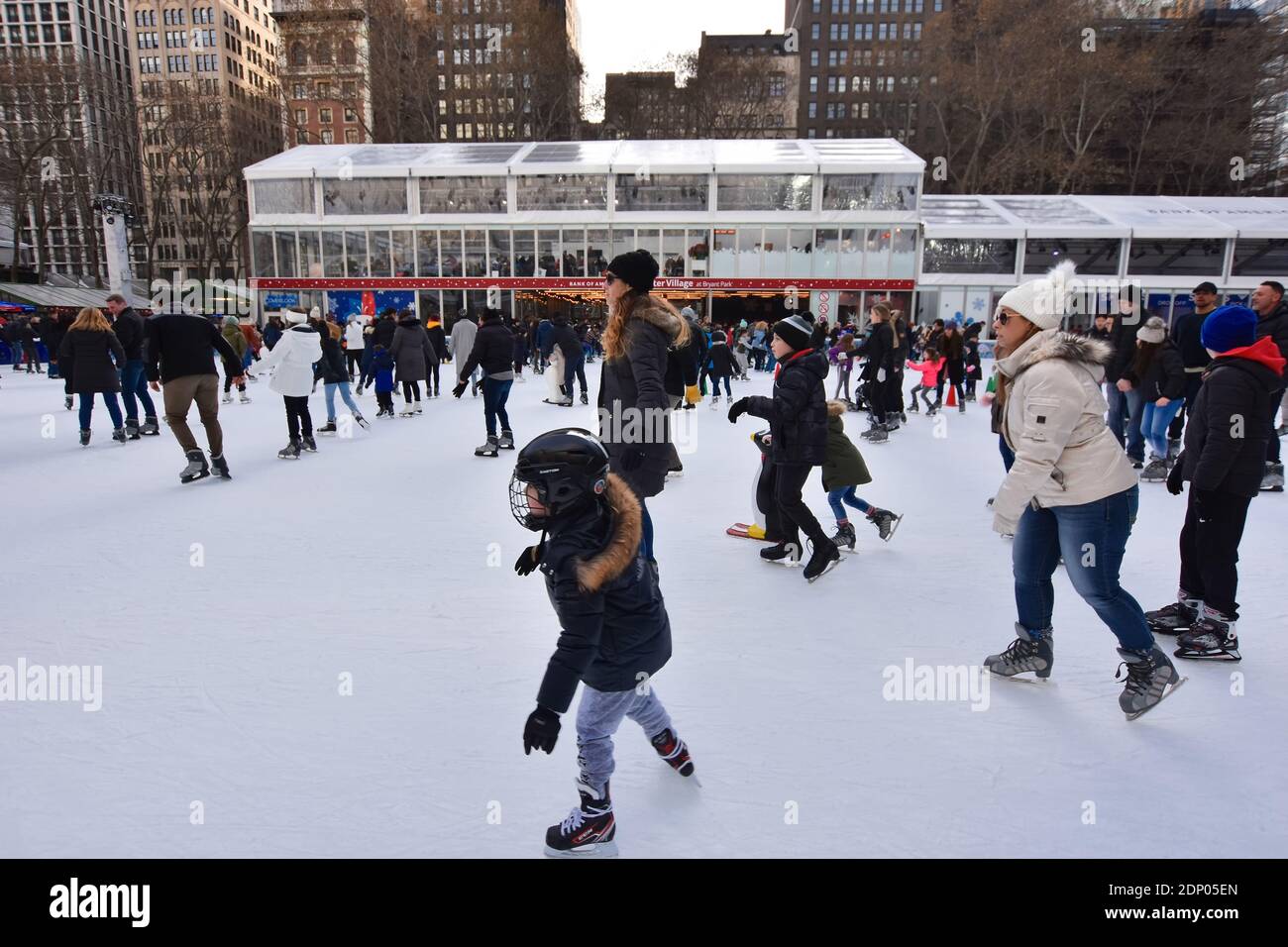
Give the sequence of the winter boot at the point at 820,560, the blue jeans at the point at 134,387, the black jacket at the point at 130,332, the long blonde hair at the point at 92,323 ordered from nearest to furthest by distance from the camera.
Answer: the winter boot at the point at 820,560
the long blonde hair at the point at 92,323
the black jacket at the point at 130,332
the blue jeans at the point at 134,387

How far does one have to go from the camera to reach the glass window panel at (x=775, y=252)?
25594mm

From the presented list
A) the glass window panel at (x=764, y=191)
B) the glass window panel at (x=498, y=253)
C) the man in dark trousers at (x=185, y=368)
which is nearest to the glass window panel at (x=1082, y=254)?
the glass window panel at (x=764, y=191)

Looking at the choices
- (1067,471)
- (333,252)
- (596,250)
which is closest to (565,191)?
(596,250)

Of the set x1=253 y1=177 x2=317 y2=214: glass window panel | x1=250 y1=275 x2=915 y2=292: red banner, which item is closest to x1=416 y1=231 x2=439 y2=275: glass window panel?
x1=250 y1=275 x2=915 y2=292: red banner

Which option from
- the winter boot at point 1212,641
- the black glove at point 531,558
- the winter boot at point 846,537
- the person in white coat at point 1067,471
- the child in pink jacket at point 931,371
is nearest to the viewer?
the black glove at point 531,558

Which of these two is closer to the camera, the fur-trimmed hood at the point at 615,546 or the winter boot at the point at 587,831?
the fur-trimmed hood at the point at 615,546

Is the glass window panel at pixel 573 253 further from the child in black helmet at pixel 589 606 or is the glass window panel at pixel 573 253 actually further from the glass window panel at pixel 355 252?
the child in black helmet at pixel 589 606

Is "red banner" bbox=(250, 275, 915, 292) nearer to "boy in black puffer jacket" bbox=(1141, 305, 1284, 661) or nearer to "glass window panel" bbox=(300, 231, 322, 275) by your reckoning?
"glass window panel" bbox=(300, 231, 322, 275)

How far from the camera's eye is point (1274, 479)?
5598mm

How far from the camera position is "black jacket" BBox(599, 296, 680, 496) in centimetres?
300

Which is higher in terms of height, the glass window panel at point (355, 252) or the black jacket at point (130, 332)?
the glass window panel at point (355, 252)

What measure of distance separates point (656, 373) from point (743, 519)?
2.11m

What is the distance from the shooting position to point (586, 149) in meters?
27.9

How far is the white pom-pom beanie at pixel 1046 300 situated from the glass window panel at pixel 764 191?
24.7 metres
